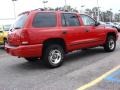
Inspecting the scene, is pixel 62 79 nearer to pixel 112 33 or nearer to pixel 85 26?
pixel 85 26

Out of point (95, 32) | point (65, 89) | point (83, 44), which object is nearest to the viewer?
point (65, 89)

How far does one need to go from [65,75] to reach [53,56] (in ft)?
4.59

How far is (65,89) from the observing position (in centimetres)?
639

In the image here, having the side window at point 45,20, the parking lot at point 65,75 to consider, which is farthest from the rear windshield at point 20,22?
the parking lot at point 65,75

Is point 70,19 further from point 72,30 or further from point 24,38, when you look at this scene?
point 24,38

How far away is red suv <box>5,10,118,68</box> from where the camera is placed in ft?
27.9

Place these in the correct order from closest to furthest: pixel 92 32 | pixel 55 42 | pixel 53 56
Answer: pixel 53 56, pixel 55 42, pixel 92 32

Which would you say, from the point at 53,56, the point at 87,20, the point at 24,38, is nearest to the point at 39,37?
the point at 24,38

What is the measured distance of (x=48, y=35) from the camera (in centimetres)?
890

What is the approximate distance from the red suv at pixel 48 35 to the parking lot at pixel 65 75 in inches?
20.6

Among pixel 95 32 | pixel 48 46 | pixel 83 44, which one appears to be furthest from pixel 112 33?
pixel 48 46

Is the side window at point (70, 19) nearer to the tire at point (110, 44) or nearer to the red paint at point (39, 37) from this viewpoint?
the red paint at point (39, 37)

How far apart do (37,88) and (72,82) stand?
954 millimetres

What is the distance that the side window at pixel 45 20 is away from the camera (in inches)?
348
